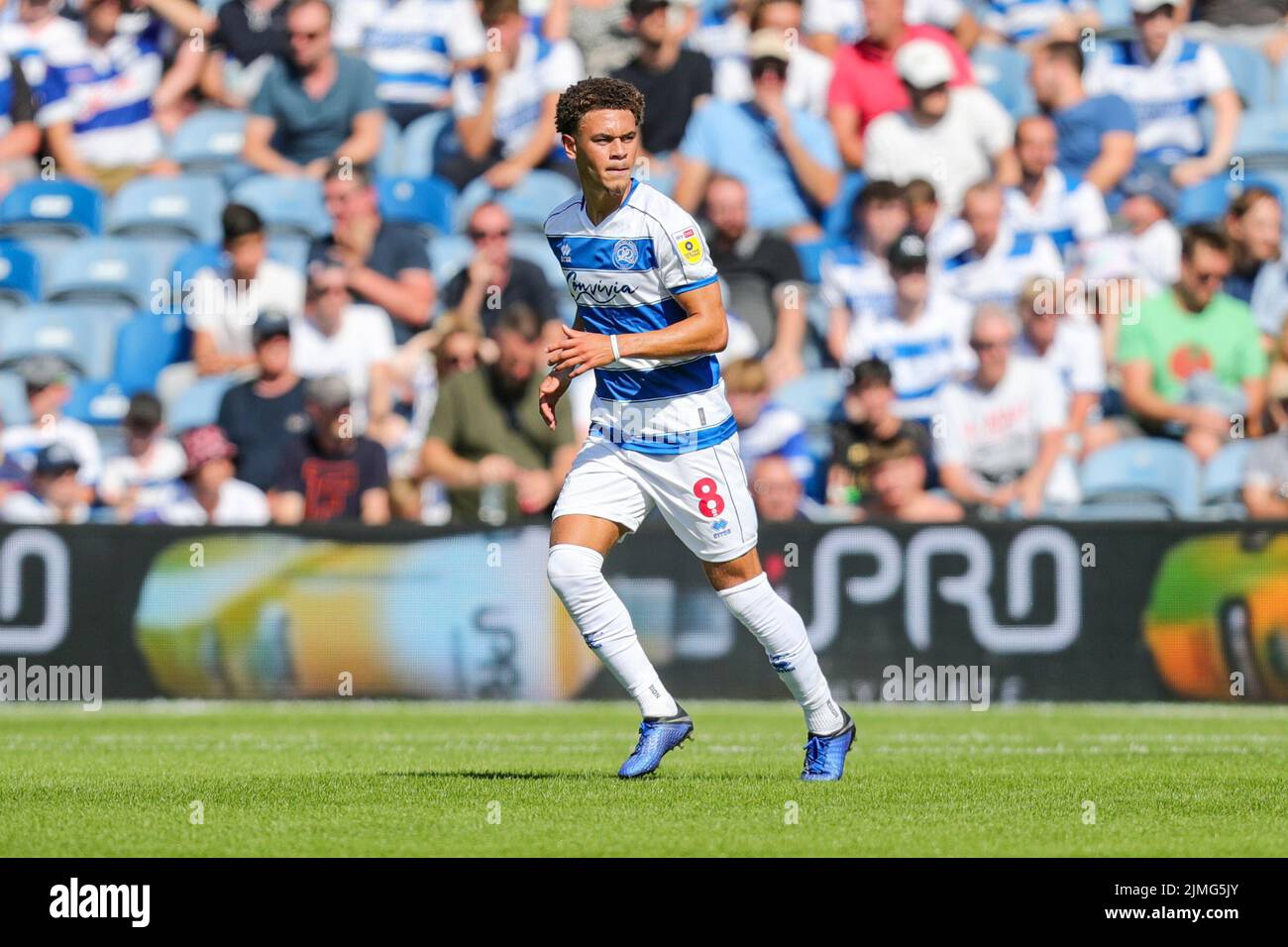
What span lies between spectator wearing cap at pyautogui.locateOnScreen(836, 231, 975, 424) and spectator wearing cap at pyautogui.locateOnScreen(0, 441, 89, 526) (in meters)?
5.18

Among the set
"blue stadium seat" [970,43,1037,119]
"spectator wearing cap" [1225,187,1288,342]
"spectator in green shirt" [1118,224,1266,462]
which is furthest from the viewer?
"blue stadium seat" [970,43,1037,119]

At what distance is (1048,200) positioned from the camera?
1511 centimetres

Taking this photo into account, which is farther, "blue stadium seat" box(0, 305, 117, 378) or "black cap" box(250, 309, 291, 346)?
"blue stadium seat" box(0, 305, 117, 378)

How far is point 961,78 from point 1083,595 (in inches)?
194

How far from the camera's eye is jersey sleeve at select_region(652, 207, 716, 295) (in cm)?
764

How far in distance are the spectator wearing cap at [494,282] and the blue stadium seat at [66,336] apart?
113 inches

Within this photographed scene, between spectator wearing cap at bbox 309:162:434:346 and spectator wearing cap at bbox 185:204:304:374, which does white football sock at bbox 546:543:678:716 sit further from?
spectator wearing cap at bbox 185:204:304:374

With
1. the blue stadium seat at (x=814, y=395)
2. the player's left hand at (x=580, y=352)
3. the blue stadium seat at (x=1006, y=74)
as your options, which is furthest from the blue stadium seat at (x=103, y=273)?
the player's left hand at (x=580, y=352)

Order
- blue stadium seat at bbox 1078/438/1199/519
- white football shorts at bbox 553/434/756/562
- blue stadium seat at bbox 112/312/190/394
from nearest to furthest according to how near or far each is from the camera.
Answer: white football shorts at bbox 553/434/756/562
blue stadium seat at bbox 1078/438/1199/519
blue stadium seat at bbox 112/312/190/394

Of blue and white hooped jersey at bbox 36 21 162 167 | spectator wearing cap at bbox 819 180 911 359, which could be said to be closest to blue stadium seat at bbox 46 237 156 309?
blue and white hooped jersey at bbox 36 21 162 167

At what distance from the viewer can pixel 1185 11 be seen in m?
16.5

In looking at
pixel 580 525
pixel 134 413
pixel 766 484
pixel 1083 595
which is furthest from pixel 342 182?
pixel 580 525

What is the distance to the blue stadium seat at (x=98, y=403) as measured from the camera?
49.3 ft

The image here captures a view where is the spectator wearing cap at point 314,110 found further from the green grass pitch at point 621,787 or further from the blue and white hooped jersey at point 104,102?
the green grass pitch at point 621,787
